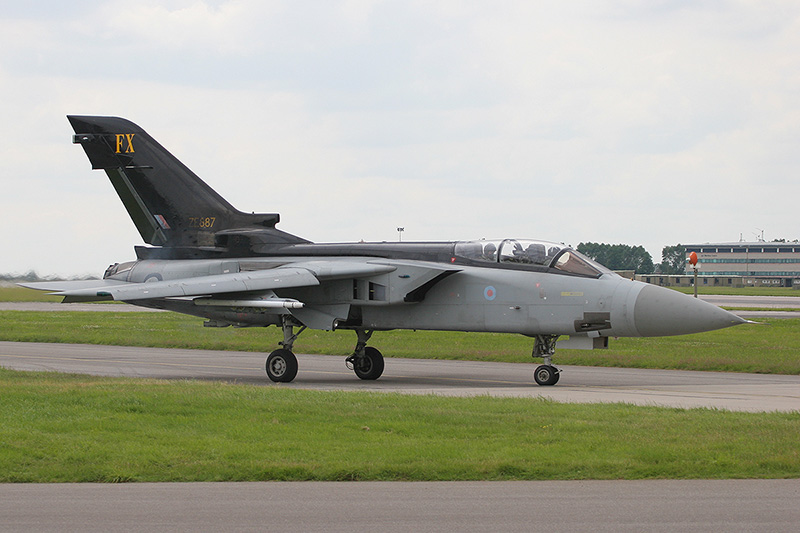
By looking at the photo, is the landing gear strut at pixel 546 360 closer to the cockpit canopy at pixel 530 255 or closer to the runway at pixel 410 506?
the cockpit canopy at pixel 530 255

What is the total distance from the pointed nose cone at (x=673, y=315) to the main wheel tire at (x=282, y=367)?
7.01m

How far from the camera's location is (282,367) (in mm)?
19812

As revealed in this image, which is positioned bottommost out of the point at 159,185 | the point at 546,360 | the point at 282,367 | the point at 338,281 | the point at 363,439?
the point at 363,439

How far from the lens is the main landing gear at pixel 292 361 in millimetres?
19781

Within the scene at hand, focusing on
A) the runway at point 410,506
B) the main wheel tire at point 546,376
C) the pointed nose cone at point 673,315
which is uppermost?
the pointed nose cone at point 673,315

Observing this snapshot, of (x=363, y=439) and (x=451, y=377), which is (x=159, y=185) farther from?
(x=363, y=439)

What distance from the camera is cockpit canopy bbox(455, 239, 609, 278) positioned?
18562 mm

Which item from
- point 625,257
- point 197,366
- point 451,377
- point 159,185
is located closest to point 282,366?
point 451,377

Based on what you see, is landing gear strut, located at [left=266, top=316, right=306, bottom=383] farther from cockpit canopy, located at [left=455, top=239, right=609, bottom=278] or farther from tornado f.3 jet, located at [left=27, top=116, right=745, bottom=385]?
cockpit canopy, located at [left=455, top=239, right=609, bottom=278]

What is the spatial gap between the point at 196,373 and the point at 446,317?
6149 mm

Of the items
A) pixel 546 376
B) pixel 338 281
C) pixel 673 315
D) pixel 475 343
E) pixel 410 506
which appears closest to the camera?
pixel 410 506

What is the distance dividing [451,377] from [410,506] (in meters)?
13.2

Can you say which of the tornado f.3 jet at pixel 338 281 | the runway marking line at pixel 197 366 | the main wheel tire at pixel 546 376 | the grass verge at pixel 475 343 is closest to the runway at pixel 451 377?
the runway marking line at pixel 197 366

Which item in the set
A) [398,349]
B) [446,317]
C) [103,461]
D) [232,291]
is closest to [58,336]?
[398,349]
